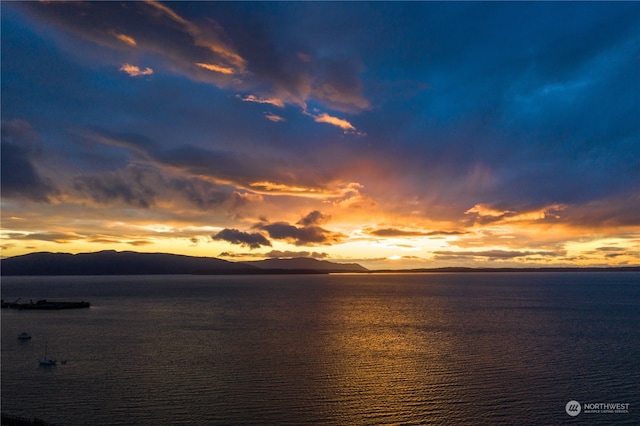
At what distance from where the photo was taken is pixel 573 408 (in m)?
47.8

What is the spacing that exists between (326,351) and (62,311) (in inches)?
4504

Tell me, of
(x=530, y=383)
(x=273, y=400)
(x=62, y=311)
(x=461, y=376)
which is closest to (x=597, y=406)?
(x=530, y=383)

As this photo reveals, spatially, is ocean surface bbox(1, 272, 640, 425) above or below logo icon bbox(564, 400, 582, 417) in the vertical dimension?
above

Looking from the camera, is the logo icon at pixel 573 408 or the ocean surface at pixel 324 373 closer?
the logo icon at pixel 573 408

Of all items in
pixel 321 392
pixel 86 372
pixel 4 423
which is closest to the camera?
pixel 4 423

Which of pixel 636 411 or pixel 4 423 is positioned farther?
pixel 636 411

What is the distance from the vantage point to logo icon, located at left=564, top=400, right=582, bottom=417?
47047 millimetres

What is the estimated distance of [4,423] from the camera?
4225 centimetres

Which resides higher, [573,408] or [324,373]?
[324,373]

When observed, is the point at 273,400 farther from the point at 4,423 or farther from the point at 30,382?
the point at 30,382

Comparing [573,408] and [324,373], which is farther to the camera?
[324,373]

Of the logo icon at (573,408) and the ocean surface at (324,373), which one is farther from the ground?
the ocean surface at (324,373)

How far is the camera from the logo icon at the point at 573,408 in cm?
4705

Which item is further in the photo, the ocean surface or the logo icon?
the ocean surface
